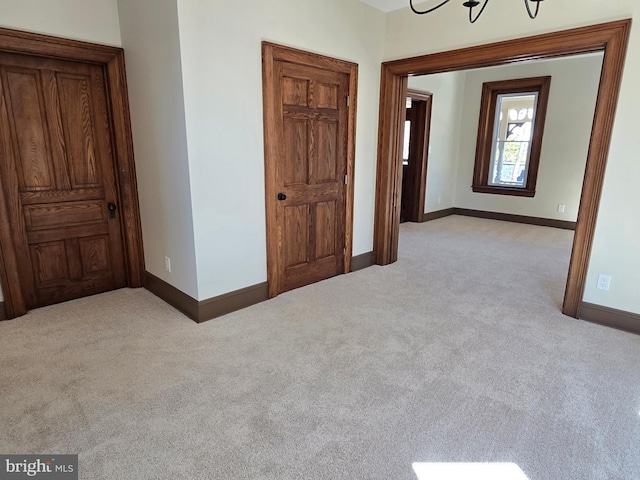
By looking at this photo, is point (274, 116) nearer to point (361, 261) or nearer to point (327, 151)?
point (327, 151)

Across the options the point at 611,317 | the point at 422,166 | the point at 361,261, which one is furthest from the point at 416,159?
the point at 611,317

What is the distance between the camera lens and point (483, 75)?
6.83 m

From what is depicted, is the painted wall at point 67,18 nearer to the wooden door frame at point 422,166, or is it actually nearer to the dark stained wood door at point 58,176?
the dark stained wood door at point 58,176

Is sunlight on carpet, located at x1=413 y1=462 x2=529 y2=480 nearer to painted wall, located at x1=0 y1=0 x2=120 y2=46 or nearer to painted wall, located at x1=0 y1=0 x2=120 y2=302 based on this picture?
painted wall, located at x1=0 y1=0 x2=120 y2=302

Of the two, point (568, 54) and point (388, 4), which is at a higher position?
point (388, 4)

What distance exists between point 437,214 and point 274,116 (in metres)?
4.91

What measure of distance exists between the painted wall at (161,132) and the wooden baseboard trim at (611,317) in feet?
10.4

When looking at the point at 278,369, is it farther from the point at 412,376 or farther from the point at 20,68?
the point at 20,68

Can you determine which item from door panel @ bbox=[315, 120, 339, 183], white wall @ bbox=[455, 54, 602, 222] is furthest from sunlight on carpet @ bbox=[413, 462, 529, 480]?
white wall @ bbox=[455, 54, 602, 222]

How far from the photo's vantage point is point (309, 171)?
3.54 metres

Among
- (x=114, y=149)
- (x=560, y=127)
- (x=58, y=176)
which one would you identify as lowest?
(x=58, y=176)

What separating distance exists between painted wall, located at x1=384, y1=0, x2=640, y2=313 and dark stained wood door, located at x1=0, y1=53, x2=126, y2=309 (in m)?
3.48

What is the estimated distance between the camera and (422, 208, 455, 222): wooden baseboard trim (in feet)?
22.9

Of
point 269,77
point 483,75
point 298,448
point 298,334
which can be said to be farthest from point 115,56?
point 483,75
